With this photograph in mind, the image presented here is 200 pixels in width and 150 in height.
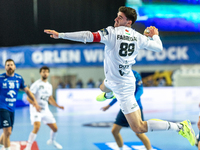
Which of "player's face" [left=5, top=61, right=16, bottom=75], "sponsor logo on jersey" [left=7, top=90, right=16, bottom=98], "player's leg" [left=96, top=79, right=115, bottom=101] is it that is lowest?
"sponsor logo on jersey" [left=7, top=90, right=16, bottom=98]

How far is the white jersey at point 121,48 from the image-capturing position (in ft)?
14.6

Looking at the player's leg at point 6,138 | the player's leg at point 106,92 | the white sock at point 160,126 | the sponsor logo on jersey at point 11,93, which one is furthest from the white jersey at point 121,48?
the player's leg at point 6,138

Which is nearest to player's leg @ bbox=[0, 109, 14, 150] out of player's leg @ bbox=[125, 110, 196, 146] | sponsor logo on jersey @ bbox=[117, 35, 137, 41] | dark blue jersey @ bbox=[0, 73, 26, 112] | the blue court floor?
dark blue jersey @ bbox=[0, 73, 26, 112]

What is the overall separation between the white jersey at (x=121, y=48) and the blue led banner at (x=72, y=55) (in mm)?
12956

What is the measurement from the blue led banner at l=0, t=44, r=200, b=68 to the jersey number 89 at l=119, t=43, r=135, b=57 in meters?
13.0

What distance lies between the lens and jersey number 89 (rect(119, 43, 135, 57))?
14.8ft

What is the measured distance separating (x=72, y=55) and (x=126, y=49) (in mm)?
13357

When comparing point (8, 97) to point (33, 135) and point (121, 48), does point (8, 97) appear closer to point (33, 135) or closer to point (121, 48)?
point (33, 135)

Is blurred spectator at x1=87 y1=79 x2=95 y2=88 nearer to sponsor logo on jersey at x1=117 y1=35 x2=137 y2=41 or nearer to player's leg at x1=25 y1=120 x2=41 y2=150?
player's leg at x1=25 y1=120 x2=41 y2=150

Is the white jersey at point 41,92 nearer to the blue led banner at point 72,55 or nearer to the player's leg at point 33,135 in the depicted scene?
the player's leg at point 33,135

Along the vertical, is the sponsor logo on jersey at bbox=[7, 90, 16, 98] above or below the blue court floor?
above

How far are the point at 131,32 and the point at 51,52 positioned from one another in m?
13.5

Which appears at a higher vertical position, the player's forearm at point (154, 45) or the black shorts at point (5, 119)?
the player's forearm at point (154, 45)

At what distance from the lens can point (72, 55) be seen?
17750 millimetres
